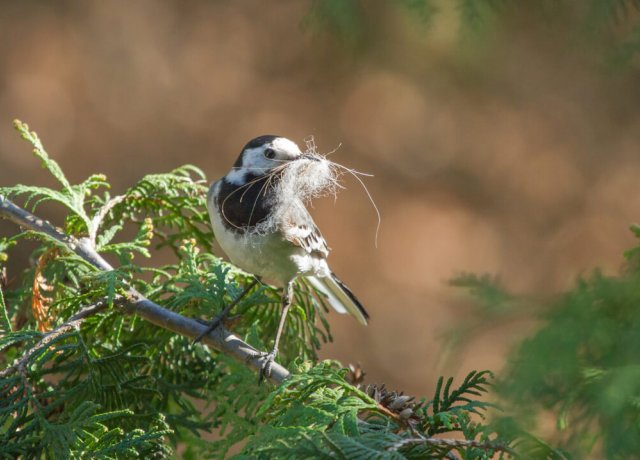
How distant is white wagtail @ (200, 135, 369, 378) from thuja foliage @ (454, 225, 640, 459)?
0.99 meters

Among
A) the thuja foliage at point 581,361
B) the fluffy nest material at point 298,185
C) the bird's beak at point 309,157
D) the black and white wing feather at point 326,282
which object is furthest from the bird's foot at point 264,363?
the thuja foliage at point 581,361

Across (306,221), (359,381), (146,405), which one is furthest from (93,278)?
(306,221)

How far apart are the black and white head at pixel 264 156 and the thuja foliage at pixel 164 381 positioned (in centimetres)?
14

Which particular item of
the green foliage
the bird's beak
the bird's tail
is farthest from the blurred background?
the green foliage

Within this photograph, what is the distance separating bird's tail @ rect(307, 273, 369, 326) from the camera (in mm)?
2338

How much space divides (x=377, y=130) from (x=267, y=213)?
3.80 metres

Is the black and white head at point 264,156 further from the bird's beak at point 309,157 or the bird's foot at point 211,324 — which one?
the bird's foot at point 211,324

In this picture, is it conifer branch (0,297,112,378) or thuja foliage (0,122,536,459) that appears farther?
conifer branch (0,297,112,378)

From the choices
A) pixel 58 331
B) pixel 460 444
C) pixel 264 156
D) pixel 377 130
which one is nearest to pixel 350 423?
pixel 460 444

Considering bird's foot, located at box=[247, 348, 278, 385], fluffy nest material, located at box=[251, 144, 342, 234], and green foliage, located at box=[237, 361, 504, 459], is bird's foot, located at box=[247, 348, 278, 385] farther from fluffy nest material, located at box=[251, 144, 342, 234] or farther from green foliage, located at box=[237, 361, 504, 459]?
fluffy nest material, located at box=[251, 144, 342, 234]

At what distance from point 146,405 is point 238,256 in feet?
1.59

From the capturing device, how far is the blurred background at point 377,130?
514 cm

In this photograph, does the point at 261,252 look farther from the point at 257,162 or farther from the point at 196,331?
the point at 196,331

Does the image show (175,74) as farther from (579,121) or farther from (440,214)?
(579,121)
